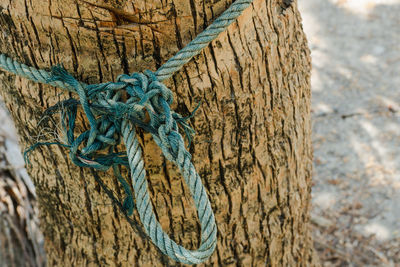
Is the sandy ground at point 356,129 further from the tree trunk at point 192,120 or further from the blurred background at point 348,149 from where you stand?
the tree trunk at point 192,120

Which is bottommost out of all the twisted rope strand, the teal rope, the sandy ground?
the teal rope

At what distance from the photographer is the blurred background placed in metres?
2.55

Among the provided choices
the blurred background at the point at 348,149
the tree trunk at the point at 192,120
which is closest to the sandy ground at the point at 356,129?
the blurred background at the point at 348,149

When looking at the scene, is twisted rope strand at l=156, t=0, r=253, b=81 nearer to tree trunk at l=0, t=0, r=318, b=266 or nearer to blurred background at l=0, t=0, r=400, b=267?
tree trunk at l=0, t=0, r=318, b=266

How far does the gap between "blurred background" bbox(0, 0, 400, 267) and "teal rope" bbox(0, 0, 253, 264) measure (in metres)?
1.66

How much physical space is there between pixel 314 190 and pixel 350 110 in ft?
3.09

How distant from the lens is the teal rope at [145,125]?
106 centimetres

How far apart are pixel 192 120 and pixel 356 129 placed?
2452 mm

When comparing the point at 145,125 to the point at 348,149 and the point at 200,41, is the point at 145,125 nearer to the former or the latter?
the point at 200,41

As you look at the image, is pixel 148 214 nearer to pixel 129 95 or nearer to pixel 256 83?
pixel 129 95

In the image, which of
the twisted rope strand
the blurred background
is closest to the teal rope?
the twisted rope strand

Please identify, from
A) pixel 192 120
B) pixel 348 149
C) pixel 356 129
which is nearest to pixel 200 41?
pixel 192 120

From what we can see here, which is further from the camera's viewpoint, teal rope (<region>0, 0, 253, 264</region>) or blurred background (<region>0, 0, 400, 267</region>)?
blurred background (<region>0, 0, 400, 267</region>)

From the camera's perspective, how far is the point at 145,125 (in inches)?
43.6
